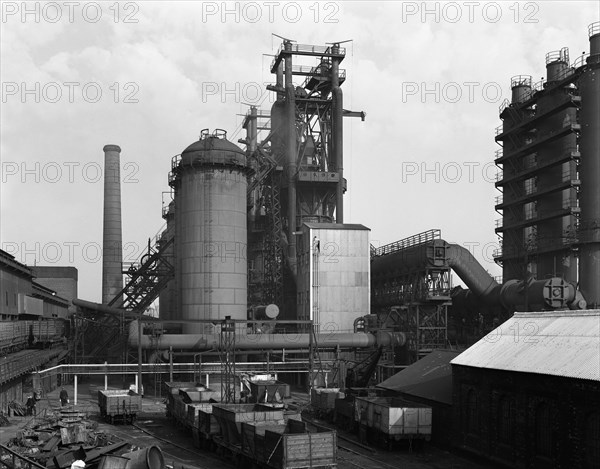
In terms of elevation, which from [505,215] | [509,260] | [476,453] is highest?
[505,215]

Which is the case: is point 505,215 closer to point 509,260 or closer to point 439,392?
point 509,260

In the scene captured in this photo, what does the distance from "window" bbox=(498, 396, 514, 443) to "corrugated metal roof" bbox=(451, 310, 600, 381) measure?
1.31 metres

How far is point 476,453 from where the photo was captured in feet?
91.7

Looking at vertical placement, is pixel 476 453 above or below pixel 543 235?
below

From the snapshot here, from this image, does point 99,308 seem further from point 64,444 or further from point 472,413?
point 472,413

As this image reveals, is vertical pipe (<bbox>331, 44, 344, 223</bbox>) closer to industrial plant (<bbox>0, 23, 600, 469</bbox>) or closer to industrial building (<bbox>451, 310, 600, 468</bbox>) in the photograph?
industrial plant (<bbox>0, 23, 600, 469</bbox>)

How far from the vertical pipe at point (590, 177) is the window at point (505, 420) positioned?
104 feet

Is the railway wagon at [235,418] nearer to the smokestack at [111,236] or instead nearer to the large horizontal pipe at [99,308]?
the large horizontal pipe at [99,308]

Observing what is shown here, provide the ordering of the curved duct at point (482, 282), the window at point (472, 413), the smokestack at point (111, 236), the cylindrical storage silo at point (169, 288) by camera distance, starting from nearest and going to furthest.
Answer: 1. the window at point (472, 413)
2. the curved duct at point (482, 282)
3. the cylindrical storage silo at point (169, 288)
4. the smokestack at point (111, 236)

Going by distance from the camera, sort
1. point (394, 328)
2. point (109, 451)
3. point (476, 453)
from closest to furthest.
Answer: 1. point (109, 451)
2. point (476, 453)
3. point (394, 328)

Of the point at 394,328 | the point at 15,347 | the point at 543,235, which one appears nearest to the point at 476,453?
the point at 394,328

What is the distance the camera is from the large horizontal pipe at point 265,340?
4775cm

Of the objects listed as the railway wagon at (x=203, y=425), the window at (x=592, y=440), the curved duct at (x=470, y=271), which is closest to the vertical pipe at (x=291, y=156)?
the curved duct at (x=470, y=271)

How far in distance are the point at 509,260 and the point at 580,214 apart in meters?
13.4
